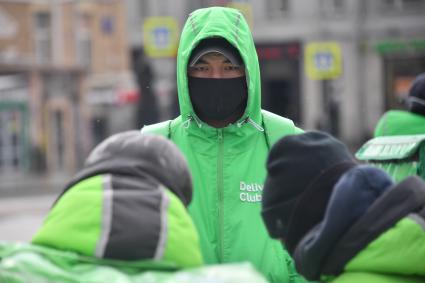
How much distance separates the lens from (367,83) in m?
36.9

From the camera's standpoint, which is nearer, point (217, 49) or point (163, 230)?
point (163, 230)

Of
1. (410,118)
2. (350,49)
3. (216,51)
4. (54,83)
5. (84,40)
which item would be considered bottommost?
(54,83)

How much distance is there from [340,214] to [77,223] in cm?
59

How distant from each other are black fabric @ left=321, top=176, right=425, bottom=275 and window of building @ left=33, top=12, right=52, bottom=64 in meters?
33.2

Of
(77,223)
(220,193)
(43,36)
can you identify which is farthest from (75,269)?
(43,36)

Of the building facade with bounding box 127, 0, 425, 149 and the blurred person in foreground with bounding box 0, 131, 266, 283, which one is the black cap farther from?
the building facade with bounding box 127, 0, 425, 149

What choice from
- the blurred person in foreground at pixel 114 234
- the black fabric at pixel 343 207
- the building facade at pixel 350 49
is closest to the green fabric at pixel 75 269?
the blurred person in foreground at pixel 114 234

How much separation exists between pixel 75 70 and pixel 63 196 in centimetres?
3051

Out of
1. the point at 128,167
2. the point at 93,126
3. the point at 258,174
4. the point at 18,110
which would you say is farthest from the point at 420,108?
the point at 93,126

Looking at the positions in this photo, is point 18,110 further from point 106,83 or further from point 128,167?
point 128,167

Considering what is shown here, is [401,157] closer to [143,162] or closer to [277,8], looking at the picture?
[143,162]

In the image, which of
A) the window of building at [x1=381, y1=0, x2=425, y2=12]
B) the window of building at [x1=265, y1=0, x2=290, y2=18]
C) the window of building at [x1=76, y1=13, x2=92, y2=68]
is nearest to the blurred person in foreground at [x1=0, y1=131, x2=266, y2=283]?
the window of building at [x1=76, y1=13, x2=92, y2=68]

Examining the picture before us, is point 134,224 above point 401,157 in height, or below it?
above

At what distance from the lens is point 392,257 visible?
6.74 ft
